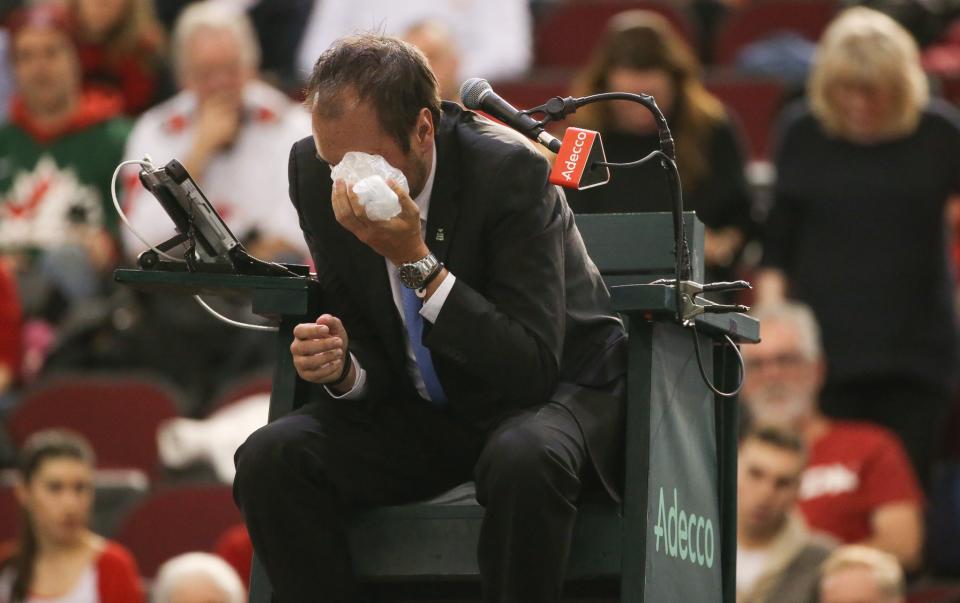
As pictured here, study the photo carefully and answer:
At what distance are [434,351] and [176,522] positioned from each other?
2.69 m

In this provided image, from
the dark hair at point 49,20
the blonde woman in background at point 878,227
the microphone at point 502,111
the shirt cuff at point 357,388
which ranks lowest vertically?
the shirt cuff at point 357,388

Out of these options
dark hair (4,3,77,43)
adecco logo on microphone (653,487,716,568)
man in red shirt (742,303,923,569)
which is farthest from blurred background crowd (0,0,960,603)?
adecco logo on microphone (653,487,716,568)

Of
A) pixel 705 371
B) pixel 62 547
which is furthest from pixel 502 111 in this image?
pixel 62 547

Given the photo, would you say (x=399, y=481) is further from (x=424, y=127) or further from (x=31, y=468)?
(x=31, y=468)

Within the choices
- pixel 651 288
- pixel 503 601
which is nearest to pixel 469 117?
pixel 651 288

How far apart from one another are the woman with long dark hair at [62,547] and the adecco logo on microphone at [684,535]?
218 centimetres

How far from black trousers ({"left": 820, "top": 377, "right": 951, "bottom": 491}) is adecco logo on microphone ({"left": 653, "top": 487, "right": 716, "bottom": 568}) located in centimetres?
236

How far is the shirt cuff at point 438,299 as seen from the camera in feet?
9.53

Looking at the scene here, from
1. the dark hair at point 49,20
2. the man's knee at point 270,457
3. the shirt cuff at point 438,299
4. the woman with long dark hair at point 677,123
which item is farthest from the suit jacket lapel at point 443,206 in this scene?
the dark hair at point 49,20

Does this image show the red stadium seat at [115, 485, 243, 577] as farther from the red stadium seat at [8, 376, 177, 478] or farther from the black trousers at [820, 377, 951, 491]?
the black trousers at [820, 377, 951, 491]

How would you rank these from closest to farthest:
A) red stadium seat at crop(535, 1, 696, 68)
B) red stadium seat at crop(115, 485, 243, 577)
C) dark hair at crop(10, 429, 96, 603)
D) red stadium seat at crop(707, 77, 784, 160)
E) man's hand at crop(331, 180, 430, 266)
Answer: man's hand at crop(331, 180, 430, 266), dark hair at crop(10, 429, 96, 603), red stadium seat at crop(115, 485, 243, 577), red stadium seat at crop(707, 77, 784, 160), red stadium seat at crop(535, 1, 696, 68)

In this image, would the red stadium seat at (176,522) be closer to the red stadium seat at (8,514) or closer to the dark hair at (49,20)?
the red stadium seat at (8,514)

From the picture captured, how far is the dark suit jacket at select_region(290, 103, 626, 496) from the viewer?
2.94m

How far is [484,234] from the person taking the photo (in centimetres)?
302
